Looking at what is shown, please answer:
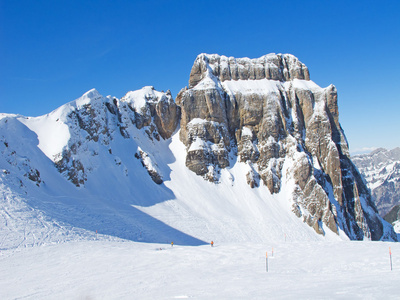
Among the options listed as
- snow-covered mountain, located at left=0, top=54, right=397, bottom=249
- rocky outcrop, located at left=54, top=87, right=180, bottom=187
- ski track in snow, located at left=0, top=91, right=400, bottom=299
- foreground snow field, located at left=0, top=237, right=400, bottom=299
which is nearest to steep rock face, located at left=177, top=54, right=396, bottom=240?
snow-covered mountain, located at left=0, top=54, right=397, bottom=249

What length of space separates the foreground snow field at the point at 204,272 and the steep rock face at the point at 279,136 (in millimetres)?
38148

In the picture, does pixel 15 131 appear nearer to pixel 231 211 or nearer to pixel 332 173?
pixel 231 211

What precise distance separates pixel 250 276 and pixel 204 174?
4719cm

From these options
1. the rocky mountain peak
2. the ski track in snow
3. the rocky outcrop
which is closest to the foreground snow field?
the ski track in snow

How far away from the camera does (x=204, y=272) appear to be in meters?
19.2

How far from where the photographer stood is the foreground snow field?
1408 centimetres

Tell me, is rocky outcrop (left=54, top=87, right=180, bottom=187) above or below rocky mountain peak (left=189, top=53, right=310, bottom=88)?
below

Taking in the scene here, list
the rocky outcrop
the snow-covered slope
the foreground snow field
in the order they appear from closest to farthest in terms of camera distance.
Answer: the foreground snow field < the snow-covered slope < the rocky outcrop

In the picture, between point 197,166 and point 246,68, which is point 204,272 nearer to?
point 197,166

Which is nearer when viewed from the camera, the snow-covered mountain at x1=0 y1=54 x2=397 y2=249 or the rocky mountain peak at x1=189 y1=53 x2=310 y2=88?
the snow-covered mountain at x1=0 y1=54 x2=397 y2=249

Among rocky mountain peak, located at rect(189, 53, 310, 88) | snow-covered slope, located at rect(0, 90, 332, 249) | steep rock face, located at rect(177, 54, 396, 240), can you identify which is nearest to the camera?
snow-covered slope, located at rect(0, 90, 332, 249)

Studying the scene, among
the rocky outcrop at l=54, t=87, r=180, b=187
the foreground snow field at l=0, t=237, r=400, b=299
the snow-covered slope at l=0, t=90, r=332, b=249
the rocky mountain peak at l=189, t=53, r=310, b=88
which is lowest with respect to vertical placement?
the foreground snow field at l=0, t=237, r=400, b=299

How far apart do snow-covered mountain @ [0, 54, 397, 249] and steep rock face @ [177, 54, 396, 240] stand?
0.25 meters

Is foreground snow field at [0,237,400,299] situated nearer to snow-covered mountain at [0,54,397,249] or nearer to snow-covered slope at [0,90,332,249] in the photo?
snow-covered slope at [0,90,332,249]
